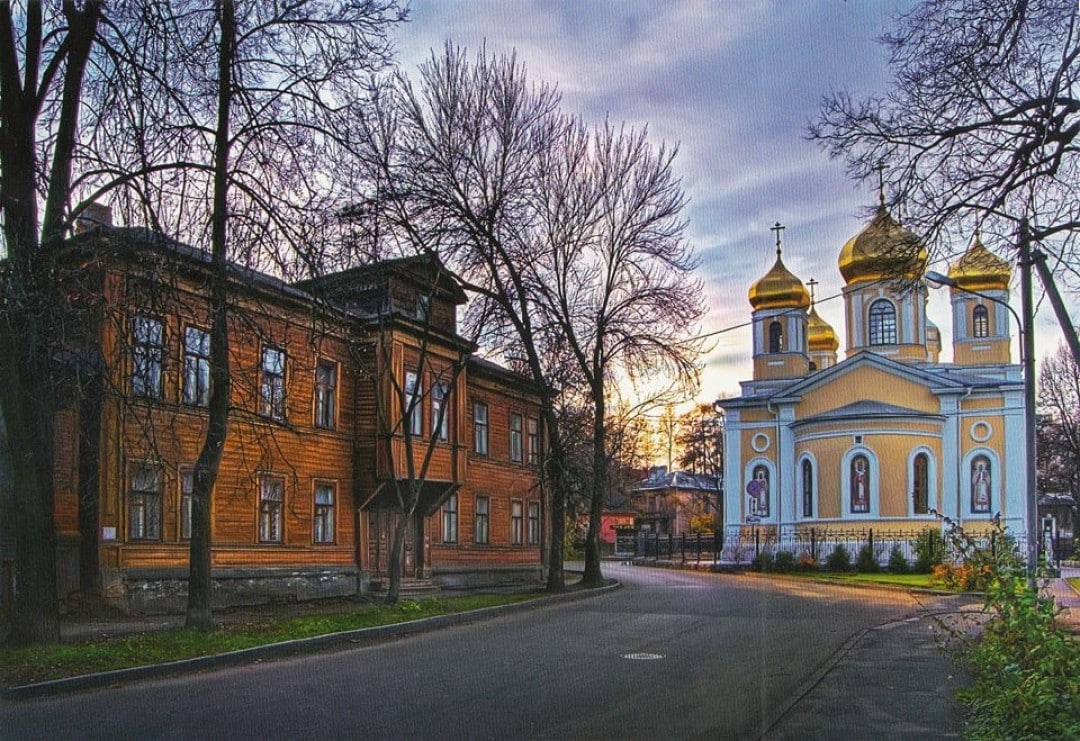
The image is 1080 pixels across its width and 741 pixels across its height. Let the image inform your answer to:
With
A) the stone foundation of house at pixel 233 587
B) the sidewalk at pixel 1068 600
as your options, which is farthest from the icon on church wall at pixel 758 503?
the stone foundation of house at pixel 233 587

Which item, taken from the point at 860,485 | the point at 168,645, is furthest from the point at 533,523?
the point at 168,645

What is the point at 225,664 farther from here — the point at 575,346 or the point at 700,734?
the point at 575,346

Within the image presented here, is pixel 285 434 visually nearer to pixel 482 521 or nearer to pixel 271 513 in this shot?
pixel 271 513

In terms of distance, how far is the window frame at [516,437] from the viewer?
34406 millimetres

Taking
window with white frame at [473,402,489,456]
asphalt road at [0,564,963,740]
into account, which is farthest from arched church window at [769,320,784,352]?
asphalt road at [0,564,963,740]

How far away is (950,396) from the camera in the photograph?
45.3m

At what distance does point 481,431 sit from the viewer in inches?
1265

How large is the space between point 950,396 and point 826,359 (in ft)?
59.2

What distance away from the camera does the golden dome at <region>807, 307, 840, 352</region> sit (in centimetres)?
6284

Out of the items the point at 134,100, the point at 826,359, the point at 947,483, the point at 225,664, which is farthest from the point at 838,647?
the point at 826,359

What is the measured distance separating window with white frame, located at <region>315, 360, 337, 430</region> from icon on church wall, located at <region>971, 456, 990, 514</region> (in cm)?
3108

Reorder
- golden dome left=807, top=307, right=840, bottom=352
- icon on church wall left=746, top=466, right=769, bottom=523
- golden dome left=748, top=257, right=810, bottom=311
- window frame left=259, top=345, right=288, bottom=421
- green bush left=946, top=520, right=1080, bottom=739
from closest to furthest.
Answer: green bush left=946, top=520, right=1080, bottom=739 < window frame left=259, top=345, right=288, bottom=421 < icon on church wall left=746, top=466, right=769, bottom=523 < golden dome left=748, top=257, right=810, bottom=311 < golden dome left=807, top=307, right=840, bottom=352

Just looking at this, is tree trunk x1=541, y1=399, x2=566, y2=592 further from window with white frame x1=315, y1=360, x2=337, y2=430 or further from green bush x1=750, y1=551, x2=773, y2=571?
green bush x1=750, y1=551, x2=773, y2=571

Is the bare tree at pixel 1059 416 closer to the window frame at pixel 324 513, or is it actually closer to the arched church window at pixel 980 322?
the arched church window at pixel 980 322
